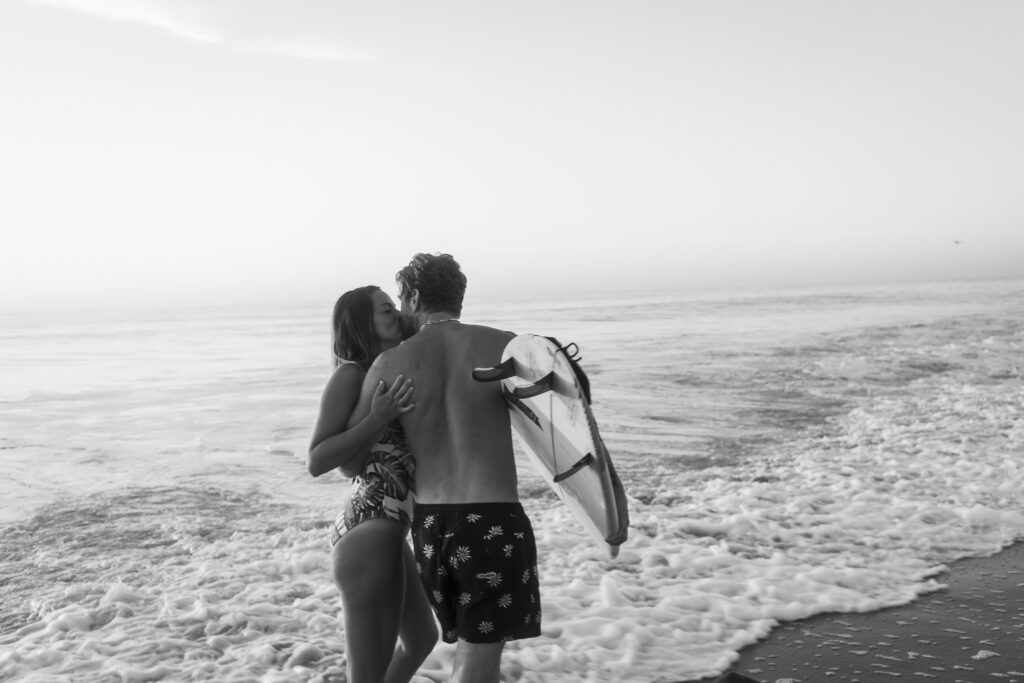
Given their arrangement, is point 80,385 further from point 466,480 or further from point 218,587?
point 466,480

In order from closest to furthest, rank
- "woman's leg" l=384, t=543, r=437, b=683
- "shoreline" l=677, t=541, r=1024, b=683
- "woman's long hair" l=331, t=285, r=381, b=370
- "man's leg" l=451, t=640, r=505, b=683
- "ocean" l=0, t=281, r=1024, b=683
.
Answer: "man's leg" l=451, t=640, r=505, b=683, "woman's long hair" l=331, t=285, r=381, b=370, "woman's leg" l=384, t=543, r=437, b=683, "shoreline" l=677, t=541, r=1024, b=683, "ocean" l=0, t=281, r=1024, b=683

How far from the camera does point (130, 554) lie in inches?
271

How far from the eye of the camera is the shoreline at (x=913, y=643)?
162 inches

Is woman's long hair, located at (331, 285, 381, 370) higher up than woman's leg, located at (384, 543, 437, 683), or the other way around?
woman's long hair, located at (331, 285, 381, 370)

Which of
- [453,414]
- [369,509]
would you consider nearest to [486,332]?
[453,414]

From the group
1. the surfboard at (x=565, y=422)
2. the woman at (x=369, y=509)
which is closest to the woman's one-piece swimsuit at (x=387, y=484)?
the woman at (x=369, y=509)

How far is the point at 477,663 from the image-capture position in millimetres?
2854

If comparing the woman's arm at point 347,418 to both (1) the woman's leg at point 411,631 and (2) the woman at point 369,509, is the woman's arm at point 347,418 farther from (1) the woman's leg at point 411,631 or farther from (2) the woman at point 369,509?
(1) the woman's leg at point 411,631

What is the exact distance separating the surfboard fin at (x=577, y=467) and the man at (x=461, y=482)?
0.76 ft

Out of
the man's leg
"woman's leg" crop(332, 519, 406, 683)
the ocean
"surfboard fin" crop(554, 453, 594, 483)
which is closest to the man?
the man's leg

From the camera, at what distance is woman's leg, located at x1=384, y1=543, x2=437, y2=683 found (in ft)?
11.0

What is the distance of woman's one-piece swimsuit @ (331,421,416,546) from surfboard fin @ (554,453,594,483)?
568mm

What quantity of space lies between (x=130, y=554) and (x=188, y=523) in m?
0.97

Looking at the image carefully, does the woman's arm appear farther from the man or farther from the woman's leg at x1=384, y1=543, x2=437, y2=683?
the woman's leg at x1=384, y1=543, x2=437, y2=683
